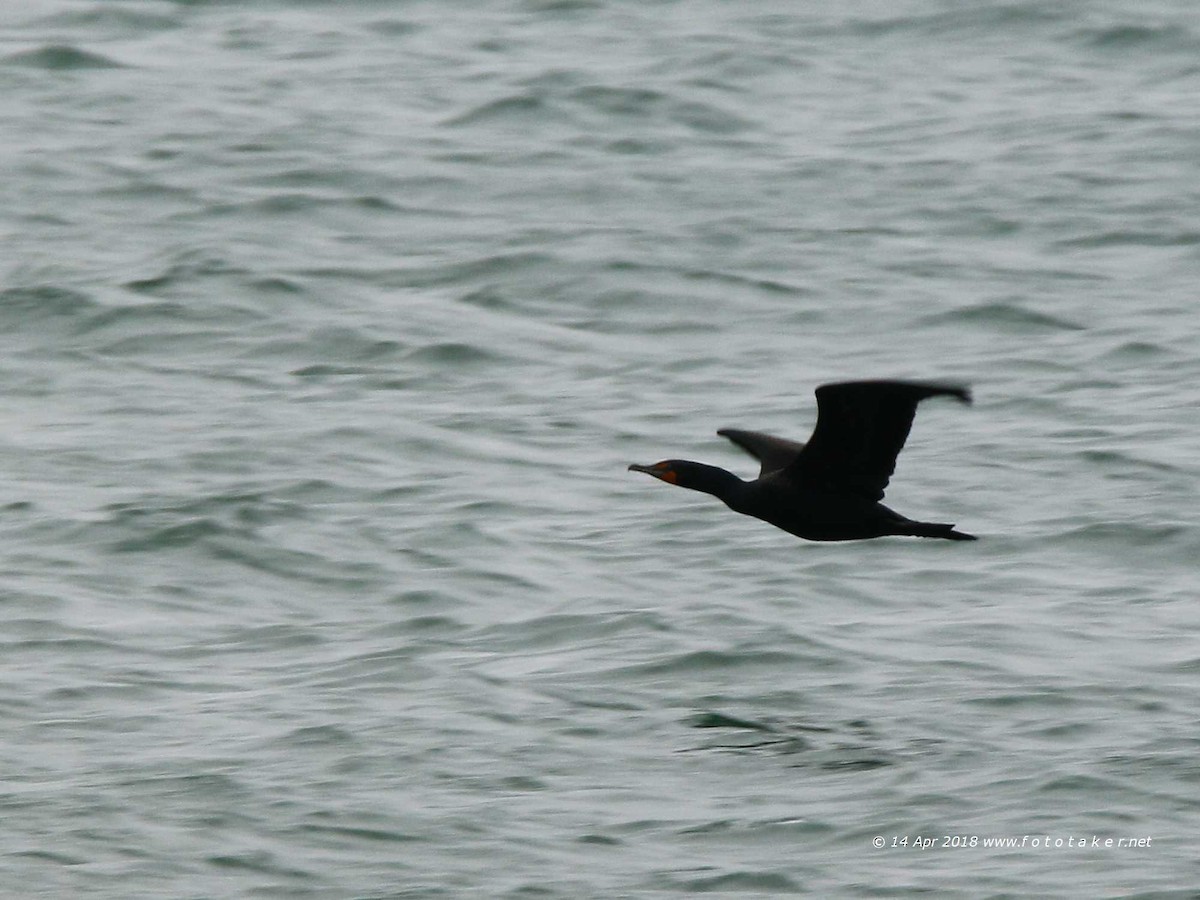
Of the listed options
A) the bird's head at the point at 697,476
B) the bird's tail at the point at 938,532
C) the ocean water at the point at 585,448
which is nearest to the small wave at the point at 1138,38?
the ocean water at the point at 585,448

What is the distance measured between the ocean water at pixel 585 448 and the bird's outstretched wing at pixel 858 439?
786 mm

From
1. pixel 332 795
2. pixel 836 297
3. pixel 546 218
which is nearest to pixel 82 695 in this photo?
pixel 332 795

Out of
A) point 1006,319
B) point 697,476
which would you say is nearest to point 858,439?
point 697,476

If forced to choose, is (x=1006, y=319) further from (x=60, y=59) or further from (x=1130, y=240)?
(x=60, y=59)

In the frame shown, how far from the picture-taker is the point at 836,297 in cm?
1415

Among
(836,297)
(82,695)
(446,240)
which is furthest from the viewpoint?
(446,240)

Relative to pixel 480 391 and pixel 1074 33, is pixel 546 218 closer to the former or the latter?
pixel 480 391

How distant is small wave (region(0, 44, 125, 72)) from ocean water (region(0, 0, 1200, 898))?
4cm

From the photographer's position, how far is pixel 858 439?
882 centimetres

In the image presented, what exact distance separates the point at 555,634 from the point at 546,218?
6452 mm

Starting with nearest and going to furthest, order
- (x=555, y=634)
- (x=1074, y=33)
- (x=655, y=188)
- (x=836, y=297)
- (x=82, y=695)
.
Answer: (x=82, y=695), (x=555, y=634), (x=836, y=297), (x=655, y=188), (x=1074, y=33)

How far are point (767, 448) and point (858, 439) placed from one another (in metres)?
0.85

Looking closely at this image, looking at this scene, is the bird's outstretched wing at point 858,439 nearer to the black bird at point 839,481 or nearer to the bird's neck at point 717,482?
the black bird at point 839,481

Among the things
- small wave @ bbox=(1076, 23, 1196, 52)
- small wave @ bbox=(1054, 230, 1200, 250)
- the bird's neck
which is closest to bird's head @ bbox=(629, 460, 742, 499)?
the bird's neck
